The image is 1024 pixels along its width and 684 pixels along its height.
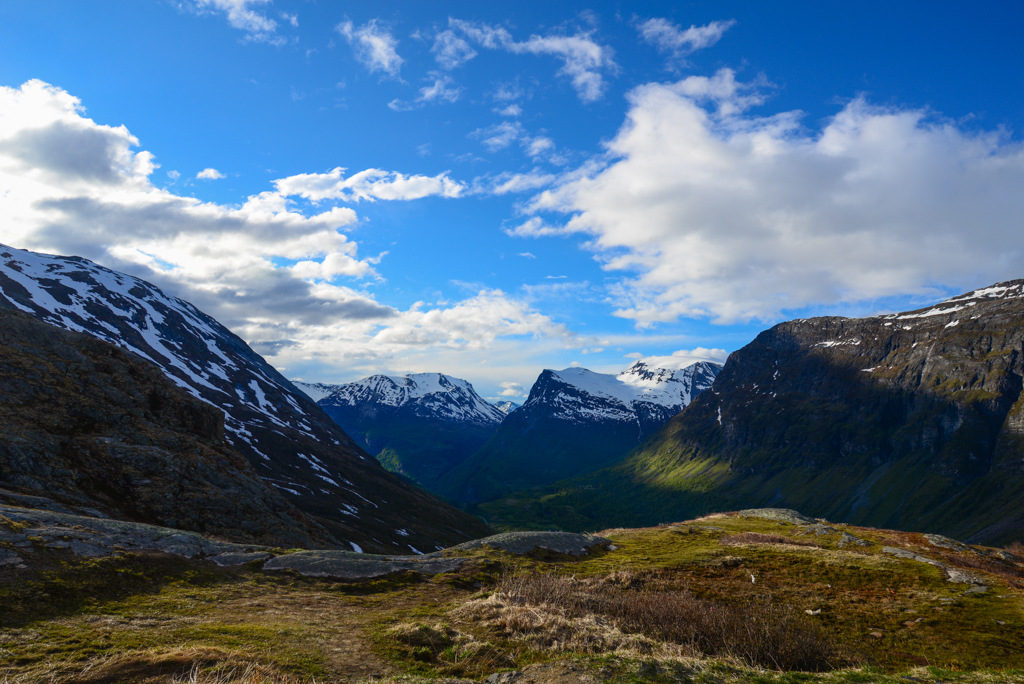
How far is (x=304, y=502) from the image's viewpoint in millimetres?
102000

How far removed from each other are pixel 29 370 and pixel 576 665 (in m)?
59.7

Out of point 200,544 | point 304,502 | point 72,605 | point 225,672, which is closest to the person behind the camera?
point 225,672

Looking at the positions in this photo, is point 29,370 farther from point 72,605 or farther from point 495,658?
point 495,658

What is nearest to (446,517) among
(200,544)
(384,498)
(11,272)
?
(384,498)

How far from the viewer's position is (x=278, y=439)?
5541 inches

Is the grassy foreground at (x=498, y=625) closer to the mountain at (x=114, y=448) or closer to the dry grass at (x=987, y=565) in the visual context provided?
the dry grass at (x=987, y=565)

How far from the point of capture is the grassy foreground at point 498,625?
1334cm

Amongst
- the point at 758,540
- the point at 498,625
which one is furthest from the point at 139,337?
the point at 498,625

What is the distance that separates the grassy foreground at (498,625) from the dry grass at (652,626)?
0.27 feet

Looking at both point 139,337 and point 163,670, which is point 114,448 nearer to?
point 163,670

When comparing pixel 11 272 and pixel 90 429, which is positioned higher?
pixel 11 272

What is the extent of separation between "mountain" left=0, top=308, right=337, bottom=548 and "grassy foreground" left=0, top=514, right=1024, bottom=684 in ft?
59.8

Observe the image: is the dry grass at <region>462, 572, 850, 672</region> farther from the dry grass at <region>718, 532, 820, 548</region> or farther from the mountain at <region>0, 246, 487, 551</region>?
the mountain at <region>0, 246, 487, 551</region>

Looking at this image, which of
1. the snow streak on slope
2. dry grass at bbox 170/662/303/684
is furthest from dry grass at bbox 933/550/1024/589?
the snow streak on slope
